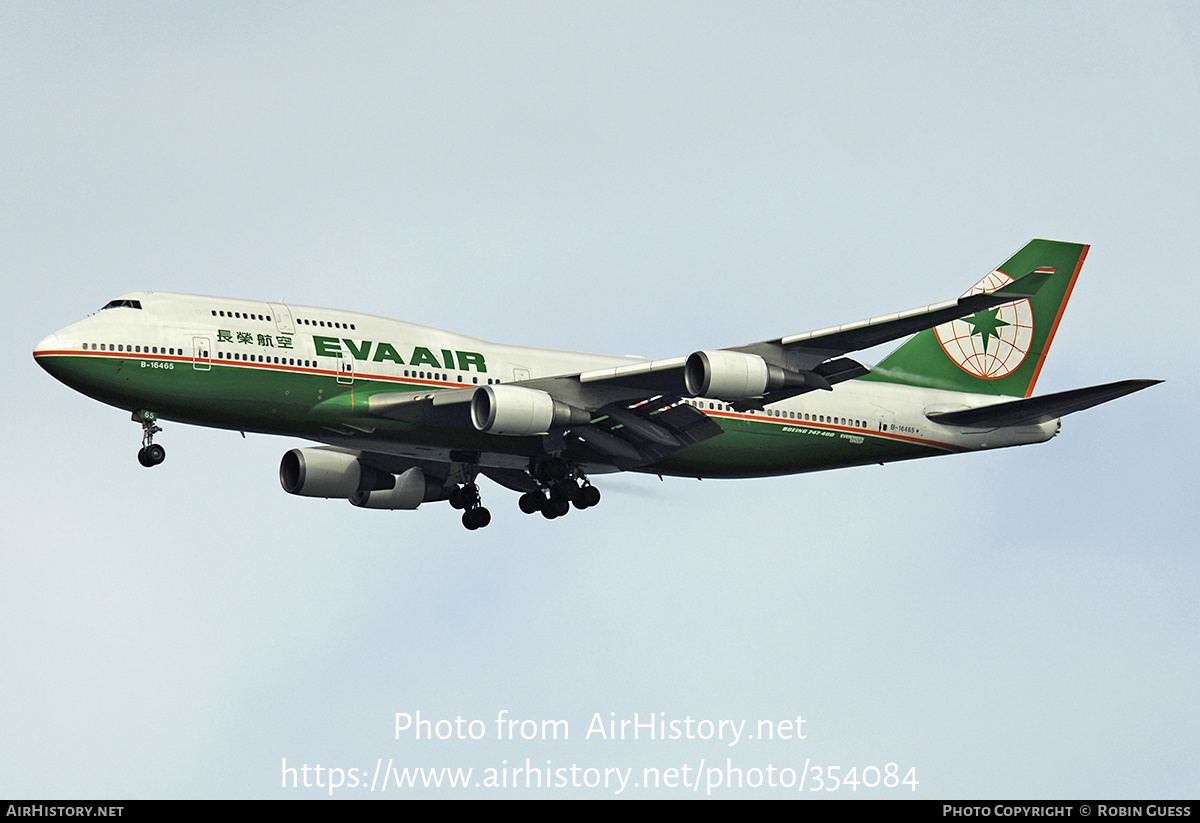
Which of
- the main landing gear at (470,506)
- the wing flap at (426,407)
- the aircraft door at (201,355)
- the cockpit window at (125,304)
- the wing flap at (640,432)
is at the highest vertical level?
the cockpit window at (125,304)

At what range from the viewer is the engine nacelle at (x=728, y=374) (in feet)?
124

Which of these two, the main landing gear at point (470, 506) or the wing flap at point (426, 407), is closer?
the wing flap at point (426, 407)

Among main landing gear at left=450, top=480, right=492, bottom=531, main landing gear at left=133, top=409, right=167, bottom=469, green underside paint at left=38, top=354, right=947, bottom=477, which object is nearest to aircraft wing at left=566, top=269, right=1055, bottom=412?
green underside paint at left=38, top=354, right=947, bottom=477

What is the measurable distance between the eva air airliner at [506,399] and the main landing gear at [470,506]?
0.04 m

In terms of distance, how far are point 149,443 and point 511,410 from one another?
27.7 feet

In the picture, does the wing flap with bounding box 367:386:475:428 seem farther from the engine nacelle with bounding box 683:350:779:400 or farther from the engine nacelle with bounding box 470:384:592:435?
the engine nacelle with bounding box 683:350:779:400

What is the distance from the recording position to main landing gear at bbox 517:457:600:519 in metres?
41.9

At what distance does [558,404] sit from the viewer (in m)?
39.8

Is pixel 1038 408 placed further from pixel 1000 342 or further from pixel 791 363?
pixel 791 363

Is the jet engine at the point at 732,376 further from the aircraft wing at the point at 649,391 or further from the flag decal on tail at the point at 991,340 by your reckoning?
the flag decal on tail at the point at 991,340

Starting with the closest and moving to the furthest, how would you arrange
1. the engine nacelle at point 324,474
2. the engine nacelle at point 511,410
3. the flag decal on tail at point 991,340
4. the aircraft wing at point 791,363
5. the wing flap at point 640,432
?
the aircraft wing at point 791,363 < the engine nacelle at point 511,410 < the wing flap at point 640,432 < the engine nacelle at point 324,474 < the flag decal on tail at point 991,340

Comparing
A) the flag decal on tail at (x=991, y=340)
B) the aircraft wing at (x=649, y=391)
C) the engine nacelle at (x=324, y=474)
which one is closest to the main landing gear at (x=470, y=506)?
the engine nacelle at (x=324, y=474)

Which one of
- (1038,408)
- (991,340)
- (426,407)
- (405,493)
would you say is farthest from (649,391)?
(991,340)
